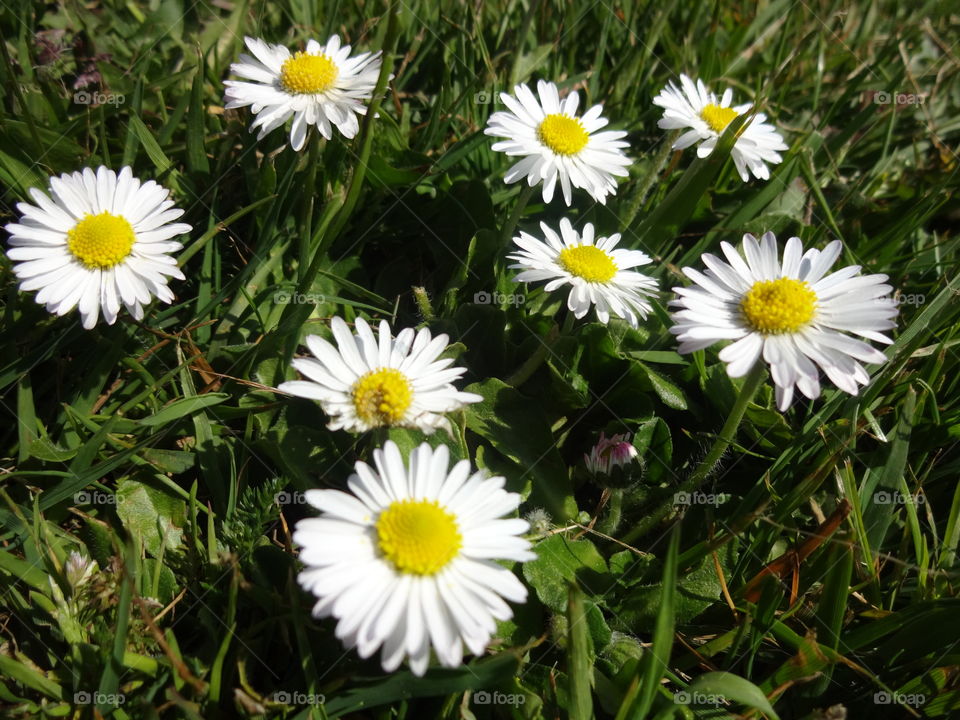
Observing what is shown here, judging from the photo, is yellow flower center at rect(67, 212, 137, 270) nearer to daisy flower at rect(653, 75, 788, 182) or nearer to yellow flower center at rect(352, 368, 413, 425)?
yellow flower center at rect(352, 368, 413, 425)

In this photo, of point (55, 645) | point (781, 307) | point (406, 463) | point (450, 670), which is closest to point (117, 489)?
point (55, 645)

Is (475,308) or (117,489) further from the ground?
(475,308)

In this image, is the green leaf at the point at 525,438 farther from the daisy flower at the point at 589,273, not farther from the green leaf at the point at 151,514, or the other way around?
the green leaf at the point at 151,514

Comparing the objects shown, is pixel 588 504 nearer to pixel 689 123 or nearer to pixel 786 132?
pixel 689 123

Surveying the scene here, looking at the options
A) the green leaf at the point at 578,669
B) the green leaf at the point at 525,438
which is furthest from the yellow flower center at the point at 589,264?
the green leaf at the point at 578,669

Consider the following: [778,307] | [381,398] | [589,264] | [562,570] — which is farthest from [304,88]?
[562,570]

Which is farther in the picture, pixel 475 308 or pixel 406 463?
pixel 475 308

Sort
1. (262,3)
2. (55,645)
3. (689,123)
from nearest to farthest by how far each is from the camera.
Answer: (55,645) → (689,123) → (262,3)
